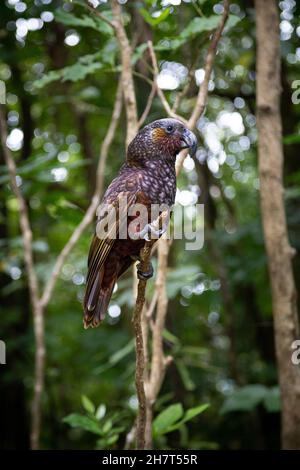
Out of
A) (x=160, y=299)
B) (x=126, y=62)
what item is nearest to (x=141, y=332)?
(x=160, y=299)

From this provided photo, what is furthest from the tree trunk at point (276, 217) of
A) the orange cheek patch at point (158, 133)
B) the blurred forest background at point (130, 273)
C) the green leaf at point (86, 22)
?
the orange cheek patch at point (158, 133)

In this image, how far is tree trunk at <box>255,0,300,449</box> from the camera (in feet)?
9.71

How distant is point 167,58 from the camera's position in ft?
10.8

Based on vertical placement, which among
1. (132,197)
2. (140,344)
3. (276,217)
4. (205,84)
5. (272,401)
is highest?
(205,84)

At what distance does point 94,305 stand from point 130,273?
7.53 ft

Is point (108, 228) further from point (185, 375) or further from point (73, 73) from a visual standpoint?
point (185, 375)

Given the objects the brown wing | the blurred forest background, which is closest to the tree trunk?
the blurred forest background

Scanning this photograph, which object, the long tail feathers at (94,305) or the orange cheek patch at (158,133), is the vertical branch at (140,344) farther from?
the orange cheek patch at (158,133)

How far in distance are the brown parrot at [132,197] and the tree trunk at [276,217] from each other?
3.11 ft

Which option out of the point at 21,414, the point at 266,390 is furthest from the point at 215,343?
the point at 266,390

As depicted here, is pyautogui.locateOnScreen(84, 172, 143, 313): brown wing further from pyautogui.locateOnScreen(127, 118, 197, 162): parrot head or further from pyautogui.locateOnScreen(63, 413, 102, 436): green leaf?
pyautogui.locateOnScreen(63, 413, 102, 436): green leaf

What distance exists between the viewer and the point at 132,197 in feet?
7.15
